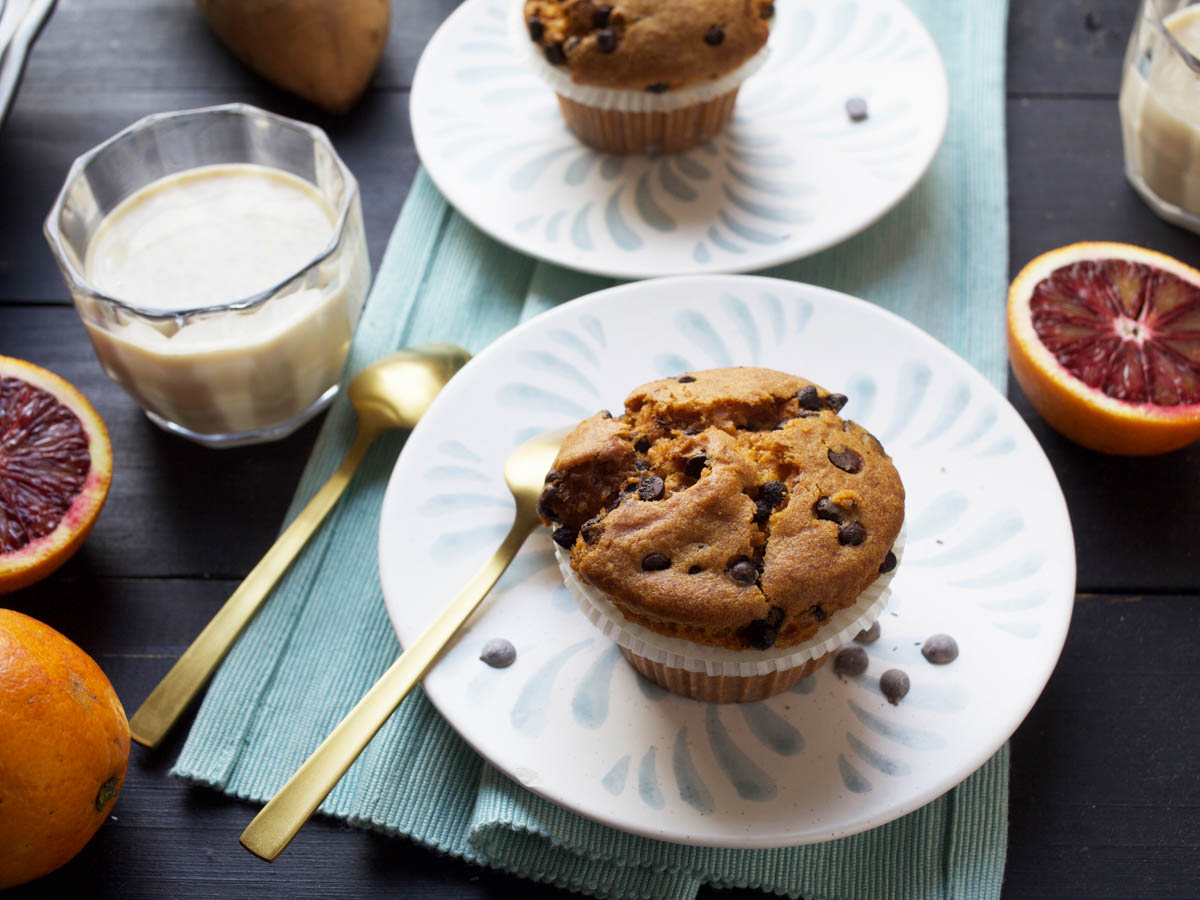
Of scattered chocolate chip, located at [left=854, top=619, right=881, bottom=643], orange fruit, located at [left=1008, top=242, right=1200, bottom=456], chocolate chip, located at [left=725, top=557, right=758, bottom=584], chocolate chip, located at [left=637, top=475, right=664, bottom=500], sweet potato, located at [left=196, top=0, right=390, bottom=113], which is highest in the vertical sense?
sweet potato, located at [left=196, top=0, right=390, bottom=113]

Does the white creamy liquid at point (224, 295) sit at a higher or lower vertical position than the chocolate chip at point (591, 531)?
higher

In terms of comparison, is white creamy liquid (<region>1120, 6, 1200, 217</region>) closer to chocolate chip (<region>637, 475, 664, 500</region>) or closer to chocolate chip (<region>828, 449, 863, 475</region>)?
chocolate chip (<region>828, 449, 863, 475</region>)

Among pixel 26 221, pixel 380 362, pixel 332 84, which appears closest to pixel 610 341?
pixel 380 362

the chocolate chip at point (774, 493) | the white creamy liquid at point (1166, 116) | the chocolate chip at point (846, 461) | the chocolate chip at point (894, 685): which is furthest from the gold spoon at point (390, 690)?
the white creamy liquid at point (1166, 116)

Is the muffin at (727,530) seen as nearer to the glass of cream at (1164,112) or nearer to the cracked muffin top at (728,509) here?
the cracked muffin top at (728,509)

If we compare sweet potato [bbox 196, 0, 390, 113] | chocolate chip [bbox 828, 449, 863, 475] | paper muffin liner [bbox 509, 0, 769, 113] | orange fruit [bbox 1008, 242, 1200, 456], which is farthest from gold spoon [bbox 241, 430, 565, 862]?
sweet potato [bbox 196, 0, 390, 113]

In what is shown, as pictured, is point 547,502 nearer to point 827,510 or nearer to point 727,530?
point 727,530

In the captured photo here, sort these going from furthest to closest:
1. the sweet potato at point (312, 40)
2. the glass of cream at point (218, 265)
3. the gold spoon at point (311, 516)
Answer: the sweet potato at point (312, 40), the glass of cream at point (218, 265), the gold spoon at point (311, 516)
